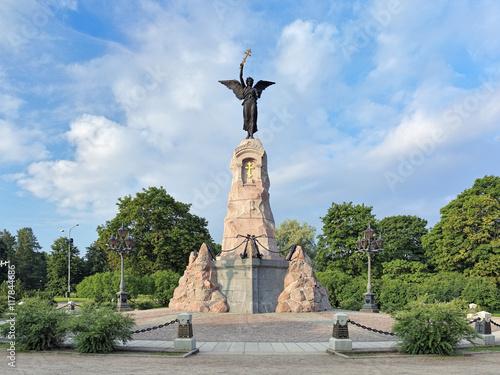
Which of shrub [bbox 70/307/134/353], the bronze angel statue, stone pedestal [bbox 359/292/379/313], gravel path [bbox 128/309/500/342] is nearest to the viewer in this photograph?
shrub [bbox 70/307/134/353]

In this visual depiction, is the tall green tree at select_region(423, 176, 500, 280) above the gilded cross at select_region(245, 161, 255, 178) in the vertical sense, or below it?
below

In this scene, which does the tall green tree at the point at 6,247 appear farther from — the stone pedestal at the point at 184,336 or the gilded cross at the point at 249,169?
the stone pedestal at the point at 184,336

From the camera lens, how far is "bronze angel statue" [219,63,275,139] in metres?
27.1

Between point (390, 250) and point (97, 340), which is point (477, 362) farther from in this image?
point (390, 250)

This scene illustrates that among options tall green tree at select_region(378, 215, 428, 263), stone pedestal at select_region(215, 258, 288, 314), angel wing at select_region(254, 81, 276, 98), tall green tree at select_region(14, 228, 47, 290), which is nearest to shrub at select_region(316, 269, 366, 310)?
stone pedestal at select_region(215, 258, 288, 314)

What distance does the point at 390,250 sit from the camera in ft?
150

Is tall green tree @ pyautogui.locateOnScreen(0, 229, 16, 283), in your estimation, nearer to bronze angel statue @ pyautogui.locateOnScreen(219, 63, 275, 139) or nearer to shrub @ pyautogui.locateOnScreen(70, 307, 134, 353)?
bronze angel statue @ pyautogui.locateOnScreen(219, 63, 275, 139)

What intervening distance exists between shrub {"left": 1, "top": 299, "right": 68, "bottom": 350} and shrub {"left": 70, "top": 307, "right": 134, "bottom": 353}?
474 millimetres

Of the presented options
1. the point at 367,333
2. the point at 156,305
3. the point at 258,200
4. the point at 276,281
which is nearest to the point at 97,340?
the point at 367,333

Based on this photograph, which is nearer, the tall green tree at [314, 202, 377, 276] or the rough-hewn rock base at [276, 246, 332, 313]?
the rough-hewn rock base at [276, 246, 332, 313]

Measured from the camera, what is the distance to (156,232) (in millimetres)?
41312

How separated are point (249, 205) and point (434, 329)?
1454 centimetres

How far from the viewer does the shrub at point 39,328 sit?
1163cm

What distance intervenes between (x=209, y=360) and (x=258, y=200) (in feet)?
49.0
